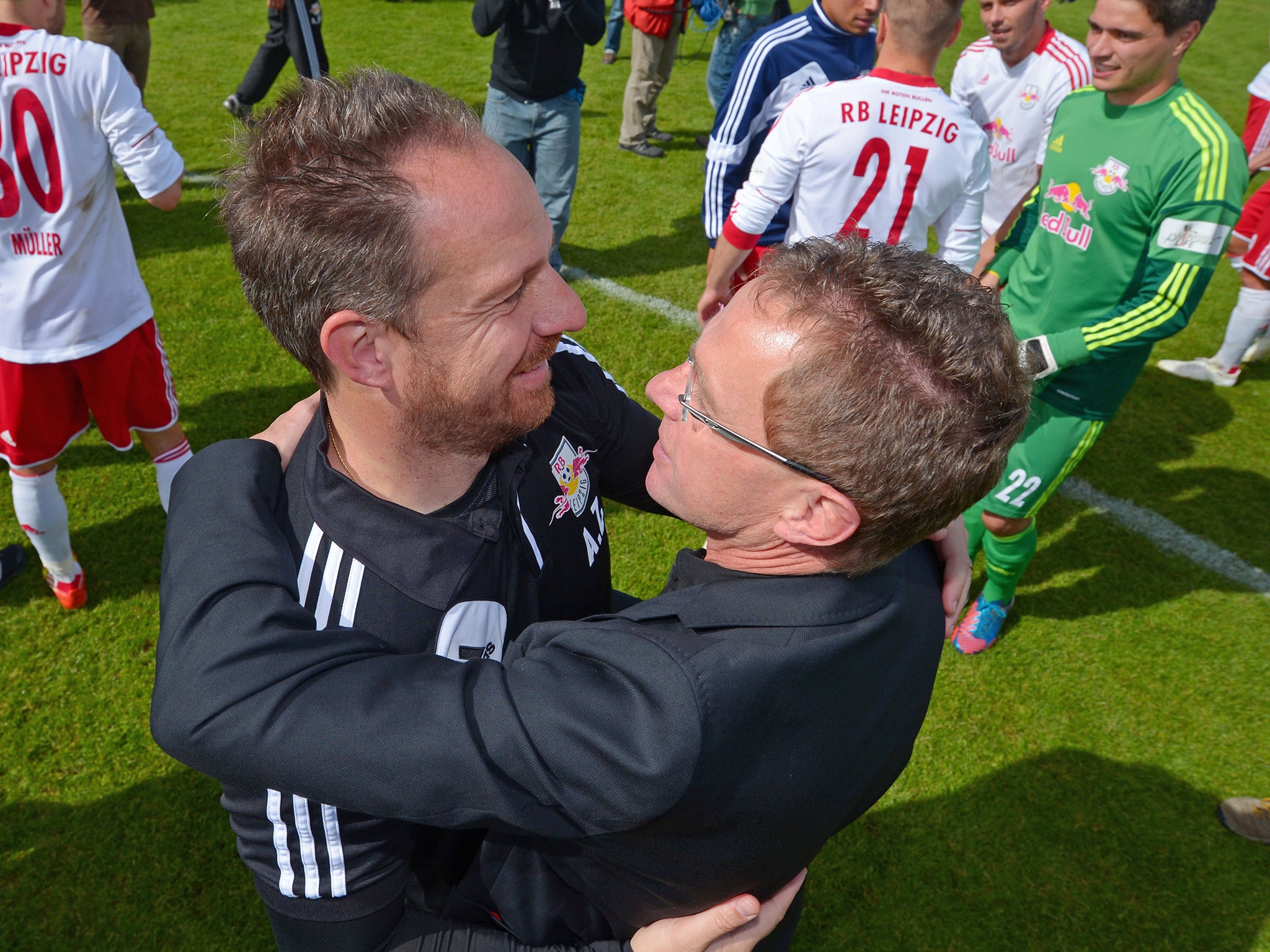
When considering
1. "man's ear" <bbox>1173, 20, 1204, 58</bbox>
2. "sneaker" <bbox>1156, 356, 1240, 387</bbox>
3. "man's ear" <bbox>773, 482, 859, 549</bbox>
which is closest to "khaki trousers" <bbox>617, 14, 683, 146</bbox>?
"sneaker" <bbox>1156, 356, 1240, 387</bbox>

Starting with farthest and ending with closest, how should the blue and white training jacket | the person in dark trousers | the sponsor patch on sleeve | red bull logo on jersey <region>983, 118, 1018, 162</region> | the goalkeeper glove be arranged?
the person in dark trousers → red bull logo on jersey <region>983, 118, 1018, 162</region> → the blue and white training jacket → the goalkeeper glove → the sponsor patch on sleeve

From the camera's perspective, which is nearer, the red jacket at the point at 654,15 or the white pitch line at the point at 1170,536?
the white pitch line at the point at 1170,536

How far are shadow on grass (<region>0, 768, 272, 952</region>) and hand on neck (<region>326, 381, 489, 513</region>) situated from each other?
221 centimetres

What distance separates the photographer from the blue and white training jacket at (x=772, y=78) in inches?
185

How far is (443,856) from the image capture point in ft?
5.91

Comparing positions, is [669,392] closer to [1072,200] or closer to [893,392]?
[893,392]

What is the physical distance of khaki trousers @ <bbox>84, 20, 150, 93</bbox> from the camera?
753 centimetres

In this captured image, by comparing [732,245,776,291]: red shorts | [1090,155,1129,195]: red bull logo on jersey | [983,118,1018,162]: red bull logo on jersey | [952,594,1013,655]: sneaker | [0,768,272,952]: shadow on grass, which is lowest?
[0,768,272,952]: shadow on grass

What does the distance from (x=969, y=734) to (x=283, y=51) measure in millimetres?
8572

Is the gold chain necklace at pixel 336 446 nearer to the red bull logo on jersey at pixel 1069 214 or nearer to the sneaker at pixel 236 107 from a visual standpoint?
the red bull logo on jersey at pixel 1069 214

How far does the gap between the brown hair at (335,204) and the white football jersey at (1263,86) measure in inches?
283

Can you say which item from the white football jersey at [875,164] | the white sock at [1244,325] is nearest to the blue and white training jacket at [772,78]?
the white football jersey at [875,164]

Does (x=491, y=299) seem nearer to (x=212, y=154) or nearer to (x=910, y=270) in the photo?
(x=910, y=270)

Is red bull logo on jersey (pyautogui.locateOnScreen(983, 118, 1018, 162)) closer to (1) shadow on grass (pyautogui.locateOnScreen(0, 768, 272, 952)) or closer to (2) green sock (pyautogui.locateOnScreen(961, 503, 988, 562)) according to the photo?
(2) green sock (pyautogui.locateOnScreen(961, 503, 988, 562))
